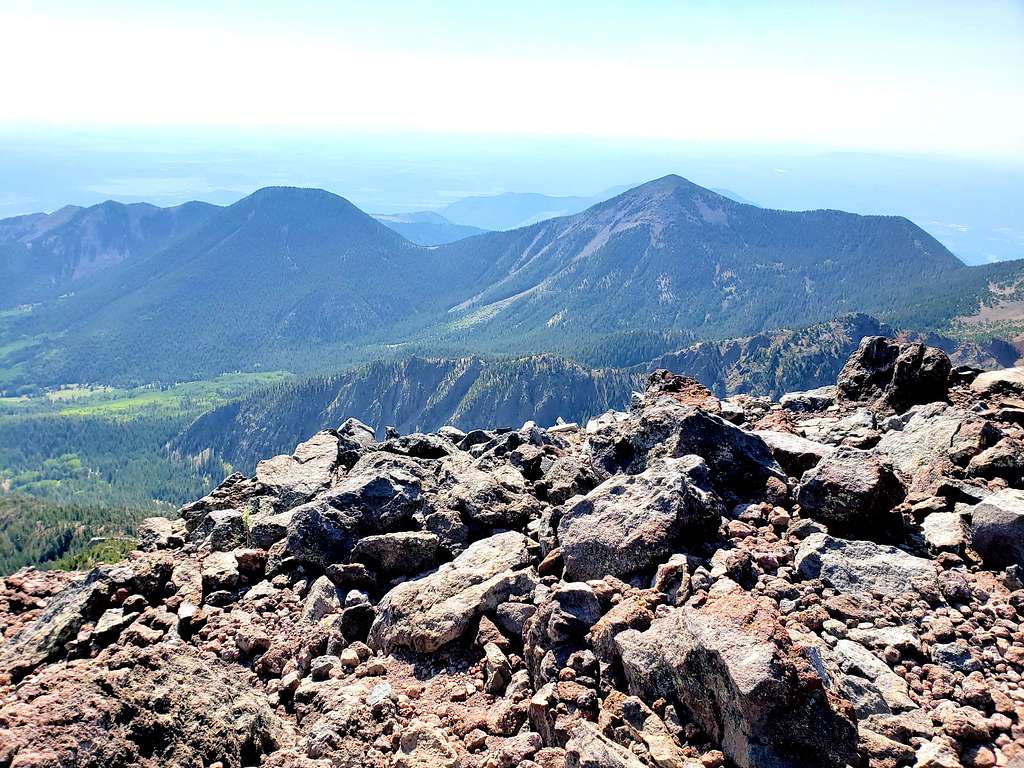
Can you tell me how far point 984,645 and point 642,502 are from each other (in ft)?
17.0

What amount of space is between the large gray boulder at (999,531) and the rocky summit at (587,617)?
4 centimetres

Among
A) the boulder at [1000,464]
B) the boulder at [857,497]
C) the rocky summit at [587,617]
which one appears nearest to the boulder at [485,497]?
the rocky summit at [587,617]

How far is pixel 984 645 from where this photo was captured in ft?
27.3

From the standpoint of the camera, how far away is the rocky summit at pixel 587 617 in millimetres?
7520

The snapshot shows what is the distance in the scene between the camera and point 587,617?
31.5 ft

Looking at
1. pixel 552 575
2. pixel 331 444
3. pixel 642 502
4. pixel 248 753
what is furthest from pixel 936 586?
pixel 331 444

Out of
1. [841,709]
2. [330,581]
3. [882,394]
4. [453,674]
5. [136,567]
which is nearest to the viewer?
[841,709]

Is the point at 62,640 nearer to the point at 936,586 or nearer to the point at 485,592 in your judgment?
the point at 485,592

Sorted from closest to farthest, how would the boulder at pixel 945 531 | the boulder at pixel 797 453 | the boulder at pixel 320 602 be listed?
the boulder at pixel 945 531, the boulder at pixel 320 602, the boulder at pixel 797 453

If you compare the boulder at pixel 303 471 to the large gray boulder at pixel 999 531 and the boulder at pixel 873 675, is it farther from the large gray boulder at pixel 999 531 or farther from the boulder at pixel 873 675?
the large gray boulder at pixel 999 531

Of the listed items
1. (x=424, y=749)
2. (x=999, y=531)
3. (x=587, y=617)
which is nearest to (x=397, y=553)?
(x=587, y=617)

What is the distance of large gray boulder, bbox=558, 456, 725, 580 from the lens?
10836 mm

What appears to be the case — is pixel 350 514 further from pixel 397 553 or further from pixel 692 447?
pixel 692 447

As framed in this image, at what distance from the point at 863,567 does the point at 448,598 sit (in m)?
6.77
